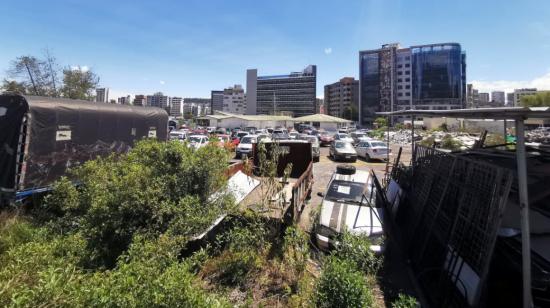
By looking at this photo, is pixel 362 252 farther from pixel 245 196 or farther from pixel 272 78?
pixel 272 78

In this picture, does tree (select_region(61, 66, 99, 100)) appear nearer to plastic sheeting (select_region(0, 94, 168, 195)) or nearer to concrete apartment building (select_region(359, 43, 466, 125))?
plastic sheeting (select_region(0, 94, 168, 195))

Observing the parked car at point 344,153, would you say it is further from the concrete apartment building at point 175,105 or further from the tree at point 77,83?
the concrete apartment building at point 175,105

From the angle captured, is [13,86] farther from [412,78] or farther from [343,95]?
[343,95]

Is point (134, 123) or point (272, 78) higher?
point (272, 78)

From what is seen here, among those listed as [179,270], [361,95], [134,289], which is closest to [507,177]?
[179,270]

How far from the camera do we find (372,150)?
21.0m

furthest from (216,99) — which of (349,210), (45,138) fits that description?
(349,210)

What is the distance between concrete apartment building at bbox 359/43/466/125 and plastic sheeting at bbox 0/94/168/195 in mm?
80007

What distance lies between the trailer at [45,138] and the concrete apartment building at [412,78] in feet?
264

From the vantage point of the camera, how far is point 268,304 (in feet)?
13.0

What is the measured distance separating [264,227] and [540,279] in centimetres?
385

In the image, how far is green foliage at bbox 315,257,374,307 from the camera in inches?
128

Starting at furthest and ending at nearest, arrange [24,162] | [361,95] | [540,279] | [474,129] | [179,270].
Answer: [361,95], [474,129], [24,162], [540,279], [179,270]

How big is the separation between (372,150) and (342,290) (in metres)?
18.9
